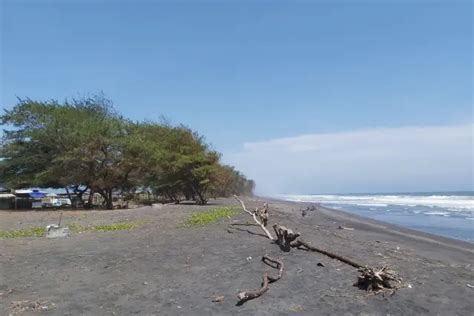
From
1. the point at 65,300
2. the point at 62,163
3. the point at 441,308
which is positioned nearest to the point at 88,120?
the point at 62,163

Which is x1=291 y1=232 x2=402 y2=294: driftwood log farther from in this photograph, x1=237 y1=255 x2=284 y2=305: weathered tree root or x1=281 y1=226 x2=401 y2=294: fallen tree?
x1=237 y1=255 x2=284 y2=305: weathered tree root

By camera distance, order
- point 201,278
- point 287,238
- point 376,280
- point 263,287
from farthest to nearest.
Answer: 1. point 287,238
2. point 201,278
3. point 376,280
4. point 263,287

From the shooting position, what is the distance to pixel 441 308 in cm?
834

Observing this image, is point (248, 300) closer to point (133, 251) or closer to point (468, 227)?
point (133, 251)

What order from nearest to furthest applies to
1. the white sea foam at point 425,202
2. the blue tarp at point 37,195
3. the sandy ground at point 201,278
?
the sandy ground at point 201,278 → the blue tarp at point 37,195 → the white sea foam at point 425,202

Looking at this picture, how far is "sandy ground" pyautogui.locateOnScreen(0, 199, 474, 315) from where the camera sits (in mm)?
7926

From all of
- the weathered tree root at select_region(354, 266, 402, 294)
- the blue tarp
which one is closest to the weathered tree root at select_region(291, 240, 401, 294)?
the weathered tree root at select_region(354, 266, 402, 294)

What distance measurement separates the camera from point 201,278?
9586 millimetres

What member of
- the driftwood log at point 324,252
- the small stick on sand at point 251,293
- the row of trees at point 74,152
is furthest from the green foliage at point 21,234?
the row of trees at point 74,152

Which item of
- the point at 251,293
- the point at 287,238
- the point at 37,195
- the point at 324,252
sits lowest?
the point at 251,293

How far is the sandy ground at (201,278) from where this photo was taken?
7.93 m

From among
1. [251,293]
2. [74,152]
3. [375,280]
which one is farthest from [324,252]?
[74,152]

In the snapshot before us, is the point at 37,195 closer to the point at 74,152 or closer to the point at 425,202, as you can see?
the point at 74,152

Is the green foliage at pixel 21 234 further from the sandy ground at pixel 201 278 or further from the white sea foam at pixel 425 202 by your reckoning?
the white sea foam at pixel 425 202
